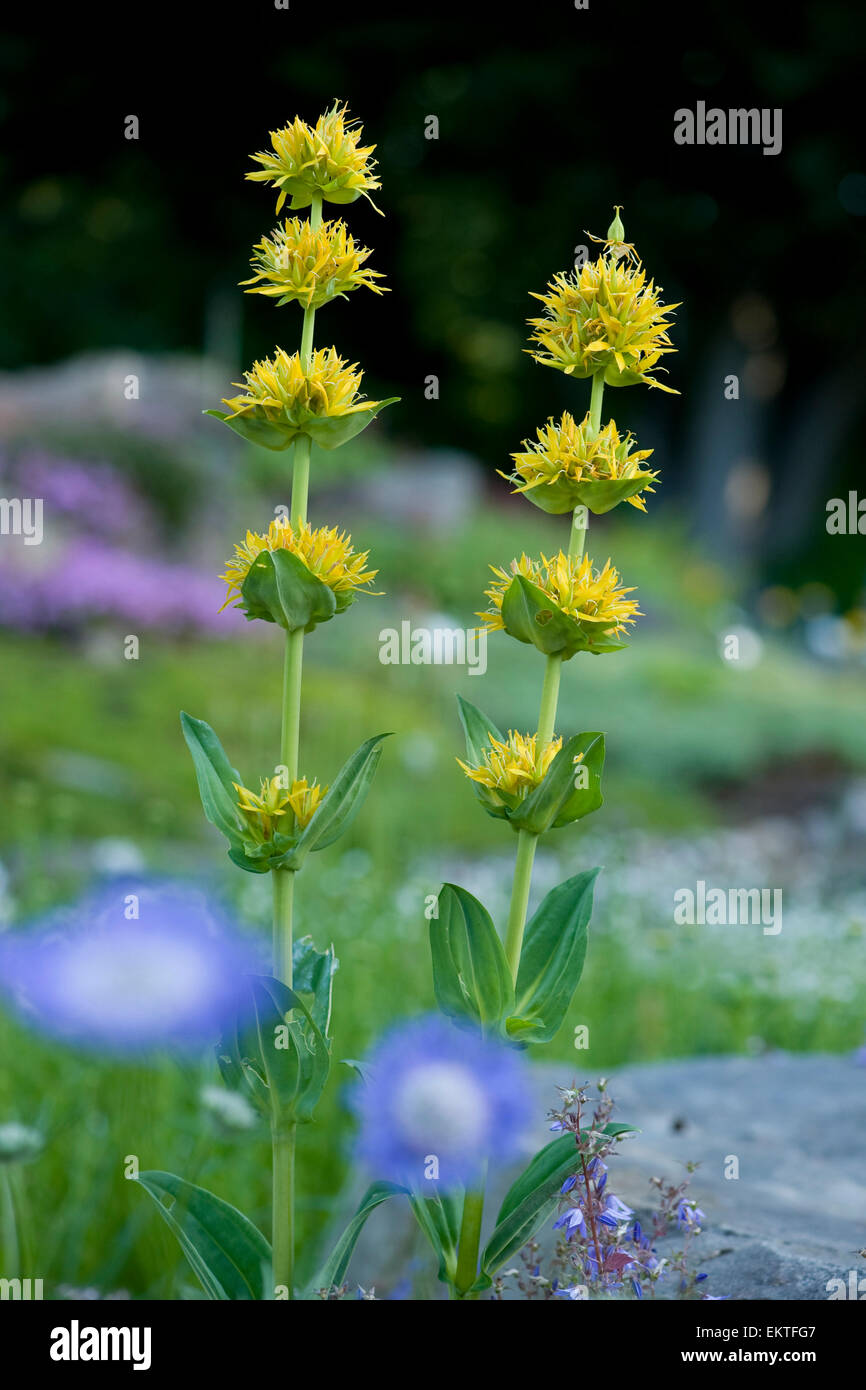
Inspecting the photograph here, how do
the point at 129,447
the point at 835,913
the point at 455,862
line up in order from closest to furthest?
the point at 835,913, the point at 455,862, the point at 129,447

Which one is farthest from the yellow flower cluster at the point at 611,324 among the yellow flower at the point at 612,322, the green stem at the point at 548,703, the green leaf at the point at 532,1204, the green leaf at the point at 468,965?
the green leaf at the point at 532,1204

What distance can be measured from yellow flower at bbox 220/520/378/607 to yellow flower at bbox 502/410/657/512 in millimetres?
176

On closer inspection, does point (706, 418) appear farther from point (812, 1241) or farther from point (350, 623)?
point (812, 1241)

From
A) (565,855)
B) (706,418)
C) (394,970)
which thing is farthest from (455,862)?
(706,418)

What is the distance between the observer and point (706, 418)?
1611cm

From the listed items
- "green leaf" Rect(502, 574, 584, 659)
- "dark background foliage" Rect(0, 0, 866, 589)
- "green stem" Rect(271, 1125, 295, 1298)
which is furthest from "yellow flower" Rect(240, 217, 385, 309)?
"dark background foliage" Rect(0, 0, 866, 589)

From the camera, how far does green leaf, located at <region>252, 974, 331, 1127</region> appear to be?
116cm

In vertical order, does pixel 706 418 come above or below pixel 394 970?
above

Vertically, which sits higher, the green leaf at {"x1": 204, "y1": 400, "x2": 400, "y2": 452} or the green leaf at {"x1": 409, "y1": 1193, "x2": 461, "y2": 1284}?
the green leaf at {"x1": 204, "y1": 400, "x2": 400, "y2": 452}

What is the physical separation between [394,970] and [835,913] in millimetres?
2163

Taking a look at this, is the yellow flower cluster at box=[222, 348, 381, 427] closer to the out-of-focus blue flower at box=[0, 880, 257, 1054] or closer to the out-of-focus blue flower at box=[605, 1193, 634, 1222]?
the out-of-focus blue flower at box=[0, 880, 257, 1054]

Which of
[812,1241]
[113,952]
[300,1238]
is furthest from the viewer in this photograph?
[300,1238]

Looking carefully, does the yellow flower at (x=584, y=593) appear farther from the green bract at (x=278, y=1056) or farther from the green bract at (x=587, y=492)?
the green bract at (x=278, y=1056)

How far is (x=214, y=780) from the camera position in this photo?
1.25 meters
